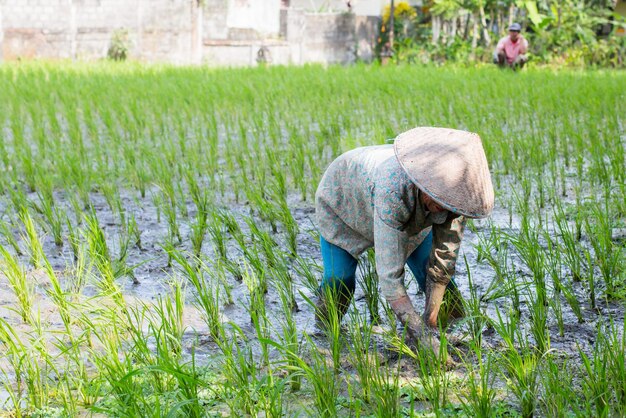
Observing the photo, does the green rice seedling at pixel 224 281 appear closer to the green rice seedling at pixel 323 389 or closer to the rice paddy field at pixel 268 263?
the rice paddy field at pixel 268 263

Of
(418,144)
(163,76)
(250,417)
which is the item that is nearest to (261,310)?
(250,417)

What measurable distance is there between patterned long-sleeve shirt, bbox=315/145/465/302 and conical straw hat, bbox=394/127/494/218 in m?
0.10

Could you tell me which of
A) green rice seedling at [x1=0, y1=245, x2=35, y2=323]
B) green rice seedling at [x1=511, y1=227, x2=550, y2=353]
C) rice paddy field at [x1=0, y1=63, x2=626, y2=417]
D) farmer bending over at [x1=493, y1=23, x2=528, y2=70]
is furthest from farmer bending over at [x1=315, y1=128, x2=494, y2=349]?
farmer bending over at [x1=493, y1=23, x2=528, y2=70]

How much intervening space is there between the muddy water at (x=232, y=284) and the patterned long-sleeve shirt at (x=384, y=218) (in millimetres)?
132

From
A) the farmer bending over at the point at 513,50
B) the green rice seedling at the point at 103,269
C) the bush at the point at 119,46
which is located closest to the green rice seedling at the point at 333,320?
the green rice seedling at the point at 103,269

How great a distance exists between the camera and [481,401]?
5.57 ft

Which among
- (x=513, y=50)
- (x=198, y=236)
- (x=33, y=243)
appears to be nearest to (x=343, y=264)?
(x=198, y=236)

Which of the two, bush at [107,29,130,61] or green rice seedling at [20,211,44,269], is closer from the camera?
green rice seedling at [20,211,44,269]

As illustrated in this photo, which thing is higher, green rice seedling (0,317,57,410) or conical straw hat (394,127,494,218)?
conical straw hat (394,127,494,218)

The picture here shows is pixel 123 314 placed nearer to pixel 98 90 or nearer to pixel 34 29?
pixel 98 90

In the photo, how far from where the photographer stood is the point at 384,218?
79.0 inches

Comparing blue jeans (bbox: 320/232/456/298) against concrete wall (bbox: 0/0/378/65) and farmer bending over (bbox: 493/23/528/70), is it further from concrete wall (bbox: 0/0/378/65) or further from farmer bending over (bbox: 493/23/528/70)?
concrete wall (bbox: 0/0/378/65)

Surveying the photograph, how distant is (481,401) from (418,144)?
0.61 m

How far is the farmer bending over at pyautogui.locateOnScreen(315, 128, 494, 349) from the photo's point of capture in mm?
1849
